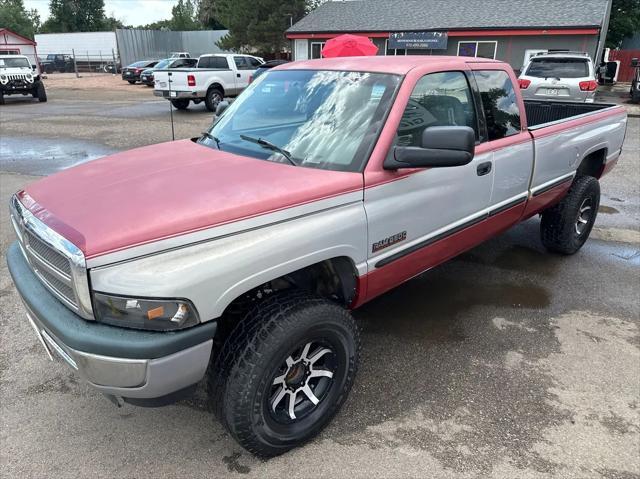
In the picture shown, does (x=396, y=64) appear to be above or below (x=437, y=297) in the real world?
above

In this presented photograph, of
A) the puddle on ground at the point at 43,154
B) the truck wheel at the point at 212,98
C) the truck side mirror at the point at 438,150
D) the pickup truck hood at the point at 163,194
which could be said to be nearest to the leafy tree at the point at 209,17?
the truck wheel at the point at 212,98

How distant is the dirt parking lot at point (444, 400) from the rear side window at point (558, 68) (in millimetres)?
9363

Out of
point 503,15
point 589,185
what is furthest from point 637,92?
point 589,185

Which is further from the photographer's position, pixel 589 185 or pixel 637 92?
pixel 637 92

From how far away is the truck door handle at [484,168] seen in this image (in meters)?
3.35

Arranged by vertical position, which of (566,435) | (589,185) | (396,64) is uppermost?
(396,64)

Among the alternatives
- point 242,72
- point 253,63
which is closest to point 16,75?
point 242,72

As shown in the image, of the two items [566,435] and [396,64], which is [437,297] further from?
[396,64]

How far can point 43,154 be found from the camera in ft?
34.0

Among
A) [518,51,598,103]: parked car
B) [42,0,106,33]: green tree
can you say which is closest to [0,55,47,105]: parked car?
[518,51,598,103]: parked car

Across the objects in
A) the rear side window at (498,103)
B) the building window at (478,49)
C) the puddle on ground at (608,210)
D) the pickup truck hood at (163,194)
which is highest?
the building window at (478,49)

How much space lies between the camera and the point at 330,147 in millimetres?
2738

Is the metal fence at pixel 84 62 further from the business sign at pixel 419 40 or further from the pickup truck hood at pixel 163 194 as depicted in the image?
the pickup truck hood at pixel 163 194

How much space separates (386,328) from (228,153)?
1.71 m
